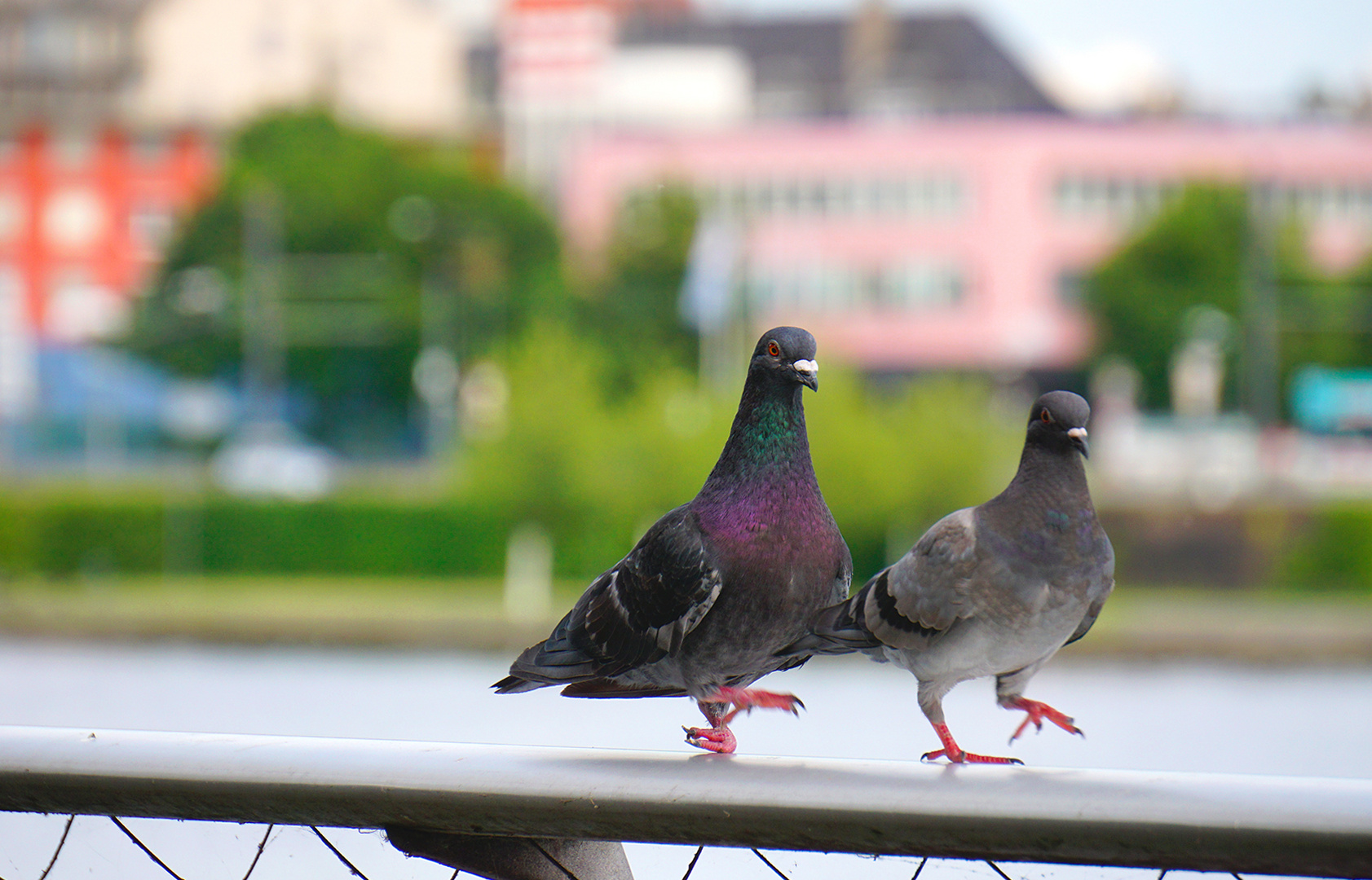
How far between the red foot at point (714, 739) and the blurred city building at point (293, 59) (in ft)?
159

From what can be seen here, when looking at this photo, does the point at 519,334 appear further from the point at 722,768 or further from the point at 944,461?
the point at 722,768

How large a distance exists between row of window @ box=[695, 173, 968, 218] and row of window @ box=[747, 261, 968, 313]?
1.48m

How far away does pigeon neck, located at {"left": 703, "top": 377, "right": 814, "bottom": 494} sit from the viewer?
1.48 meters

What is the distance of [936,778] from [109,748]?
672 millimetres

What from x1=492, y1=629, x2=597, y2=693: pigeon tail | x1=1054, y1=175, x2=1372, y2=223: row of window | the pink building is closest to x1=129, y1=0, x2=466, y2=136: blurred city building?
the pink building

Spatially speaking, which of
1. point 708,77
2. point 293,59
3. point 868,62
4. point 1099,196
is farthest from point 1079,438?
point 708,77

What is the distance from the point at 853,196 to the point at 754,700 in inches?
1760

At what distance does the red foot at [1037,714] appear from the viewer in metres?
1.44

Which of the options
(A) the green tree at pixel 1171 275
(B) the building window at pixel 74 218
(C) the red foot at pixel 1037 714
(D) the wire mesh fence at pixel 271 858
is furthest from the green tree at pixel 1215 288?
(D) the wire mesh fence at pixel 271 858

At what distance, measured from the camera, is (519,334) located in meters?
39.3

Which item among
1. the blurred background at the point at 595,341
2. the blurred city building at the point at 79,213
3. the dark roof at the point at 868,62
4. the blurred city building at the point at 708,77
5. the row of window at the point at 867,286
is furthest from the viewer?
the blurred city building at the point at 79,213

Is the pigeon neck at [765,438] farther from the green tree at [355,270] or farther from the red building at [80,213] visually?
the red building at [80,213]

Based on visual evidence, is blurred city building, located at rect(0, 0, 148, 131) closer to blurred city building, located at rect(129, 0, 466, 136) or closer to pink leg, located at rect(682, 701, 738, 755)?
blurred city building, located at rect(129, 0, 466, 136)

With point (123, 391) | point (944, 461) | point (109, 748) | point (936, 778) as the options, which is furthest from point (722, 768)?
point (123, 391)
